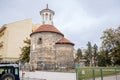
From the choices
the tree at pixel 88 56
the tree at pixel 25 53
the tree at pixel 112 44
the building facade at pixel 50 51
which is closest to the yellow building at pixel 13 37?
the tree at pixel 25 53

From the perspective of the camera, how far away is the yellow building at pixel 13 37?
51.7 meters

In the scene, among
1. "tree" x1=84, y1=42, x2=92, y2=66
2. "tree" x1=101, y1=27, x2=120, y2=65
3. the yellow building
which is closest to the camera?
"tree" x1=101, y1=27, x2=120, y2=65

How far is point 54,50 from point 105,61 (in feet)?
69.0

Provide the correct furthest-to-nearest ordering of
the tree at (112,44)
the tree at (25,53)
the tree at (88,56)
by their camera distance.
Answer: the tree at (88,56) < the tree at (25,53) < the tree at (112,44)

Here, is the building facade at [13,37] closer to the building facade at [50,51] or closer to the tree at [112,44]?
the building facade at [50,51]

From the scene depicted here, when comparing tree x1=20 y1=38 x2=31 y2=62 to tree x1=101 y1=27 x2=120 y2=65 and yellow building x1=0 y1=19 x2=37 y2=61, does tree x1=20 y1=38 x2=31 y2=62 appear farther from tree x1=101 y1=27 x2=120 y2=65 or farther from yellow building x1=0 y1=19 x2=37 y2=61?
tree x1=101 y1=27 x2=120 y2=65

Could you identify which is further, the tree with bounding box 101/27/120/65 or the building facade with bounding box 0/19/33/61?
the building facade with bounding box 0/19/33/61

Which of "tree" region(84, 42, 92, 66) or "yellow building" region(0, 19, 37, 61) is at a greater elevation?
"yellow building" region(0, 19, 37, 61)

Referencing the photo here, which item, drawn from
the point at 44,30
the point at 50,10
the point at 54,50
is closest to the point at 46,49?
the point at 54,50

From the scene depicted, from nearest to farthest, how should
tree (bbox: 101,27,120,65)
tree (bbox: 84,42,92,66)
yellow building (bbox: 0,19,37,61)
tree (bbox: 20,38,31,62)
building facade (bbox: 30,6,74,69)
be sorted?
building facade (bbox: 30,6,74,69), tree (bbox: 101,27,120,65), tree (bbox: 20,38,31,62), yellow building (bbox: 0,19,37,61), tree (bbox: 84,42,92,66)

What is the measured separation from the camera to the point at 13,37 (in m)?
52.8

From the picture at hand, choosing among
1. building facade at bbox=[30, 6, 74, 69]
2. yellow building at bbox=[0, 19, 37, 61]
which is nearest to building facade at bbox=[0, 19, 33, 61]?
yellow building at bbox=[0, 19, 37, 61]

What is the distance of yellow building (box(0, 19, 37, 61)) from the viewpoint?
51.7 meters

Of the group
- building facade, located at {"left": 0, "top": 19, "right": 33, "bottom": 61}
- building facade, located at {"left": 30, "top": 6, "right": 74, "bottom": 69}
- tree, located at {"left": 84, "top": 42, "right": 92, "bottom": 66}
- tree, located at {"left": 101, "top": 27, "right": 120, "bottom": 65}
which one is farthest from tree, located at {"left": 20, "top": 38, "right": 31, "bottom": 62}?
tree, located at {"left": 84, "top": 42, "right": 92, "bottom": 66}
